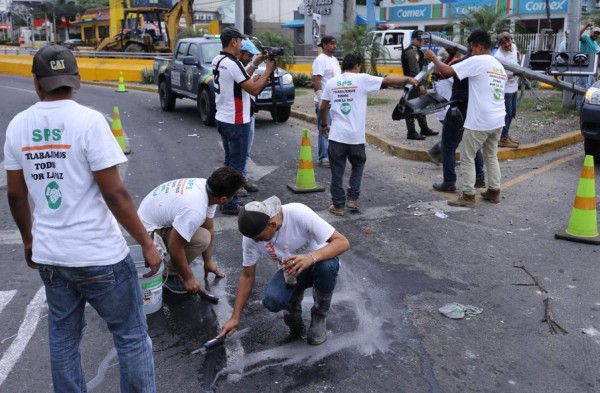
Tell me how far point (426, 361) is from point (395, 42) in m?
25.3

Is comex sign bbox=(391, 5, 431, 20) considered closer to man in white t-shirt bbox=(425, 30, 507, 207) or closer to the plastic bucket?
man in white t-shirt bbox=(425, 30, 507, 207)

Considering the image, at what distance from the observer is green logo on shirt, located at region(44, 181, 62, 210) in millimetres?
2650

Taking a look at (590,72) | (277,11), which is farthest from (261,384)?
(277,11)

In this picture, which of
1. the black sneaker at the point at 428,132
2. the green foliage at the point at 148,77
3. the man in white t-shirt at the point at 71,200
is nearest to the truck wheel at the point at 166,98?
the black sneaker at the point at 428,132

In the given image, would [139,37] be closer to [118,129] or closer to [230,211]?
[118,129]

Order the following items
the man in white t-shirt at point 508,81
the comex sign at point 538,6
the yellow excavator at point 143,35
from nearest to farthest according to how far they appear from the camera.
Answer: the man in white t-shirt at point 508,81 → the yellow excavator at point 143,35 → the comex sign at point 538,6

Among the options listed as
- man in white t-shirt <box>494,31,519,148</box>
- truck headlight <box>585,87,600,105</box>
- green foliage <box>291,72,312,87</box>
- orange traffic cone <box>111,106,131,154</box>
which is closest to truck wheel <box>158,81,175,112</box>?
orange traffic cone <box>111,106,131,154</box>

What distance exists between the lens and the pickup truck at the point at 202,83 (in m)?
12.4

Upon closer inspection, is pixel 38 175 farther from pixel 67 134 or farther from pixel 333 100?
pixel 333 100

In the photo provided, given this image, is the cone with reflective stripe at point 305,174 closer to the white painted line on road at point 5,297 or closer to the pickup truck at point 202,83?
the white painted line on road at point 5,297

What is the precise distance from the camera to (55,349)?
2859 millimetres

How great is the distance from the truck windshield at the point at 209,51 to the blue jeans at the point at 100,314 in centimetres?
1081

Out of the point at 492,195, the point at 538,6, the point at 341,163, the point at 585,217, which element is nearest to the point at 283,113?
the point at 341,163

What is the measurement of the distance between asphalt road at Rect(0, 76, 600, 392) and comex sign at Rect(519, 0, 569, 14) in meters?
27.1
